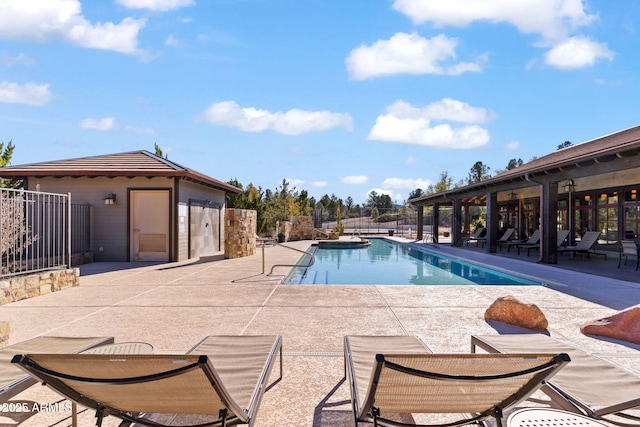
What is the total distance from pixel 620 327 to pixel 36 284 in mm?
9253

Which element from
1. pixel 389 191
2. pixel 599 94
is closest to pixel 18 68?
pixel 599 94

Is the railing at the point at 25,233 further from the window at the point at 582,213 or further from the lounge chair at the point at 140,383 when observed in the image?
the window at the point at 582,213

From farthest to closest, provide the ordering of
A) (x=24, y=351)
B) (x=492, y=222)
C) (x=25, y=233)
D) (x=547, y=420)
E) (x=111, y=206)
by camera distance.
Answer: (x=492, y=222)
(x=111, y=206)
(x=25, y=233)
(x=24, y=351)
(x=547, y=420)

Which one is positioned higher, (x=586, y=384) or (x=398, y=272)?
(x=586, y=384)

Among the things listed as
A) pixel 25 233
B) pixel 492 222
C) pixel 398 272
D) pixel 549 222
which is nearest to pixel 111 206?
pixel 25 233

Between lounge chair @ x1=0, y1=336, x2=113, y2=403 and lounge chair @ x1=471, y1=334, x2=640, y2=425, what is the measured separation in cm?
317

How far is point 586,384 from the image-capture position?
104 inches

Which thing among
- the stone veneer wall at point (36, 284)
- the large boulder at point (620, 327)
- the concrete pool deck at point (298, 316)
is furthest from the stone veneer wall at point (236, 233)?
the large boulder at point (620, 327)

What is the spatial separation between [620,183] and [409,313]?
12381mm

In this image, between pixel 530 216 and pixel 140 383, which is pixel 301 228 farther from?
pixel 140 383

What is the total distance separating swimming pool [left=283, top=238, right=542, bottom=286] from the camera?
10.5m

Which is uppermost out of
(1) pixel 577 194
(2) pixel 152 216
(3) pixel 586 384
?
(1) pixel 577 194

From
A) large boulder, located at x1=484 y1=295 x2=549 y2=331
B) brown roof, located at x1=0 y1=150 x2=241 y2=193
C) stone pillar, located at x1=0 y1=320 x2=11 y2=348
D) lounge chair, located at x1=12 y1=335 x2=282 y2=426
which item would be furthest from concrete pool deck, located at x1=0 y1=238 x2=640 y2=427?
brown roof, located at x1=0 y1=150 x2=241 y2=193

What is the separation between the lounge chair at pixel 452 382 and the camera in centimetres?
185
